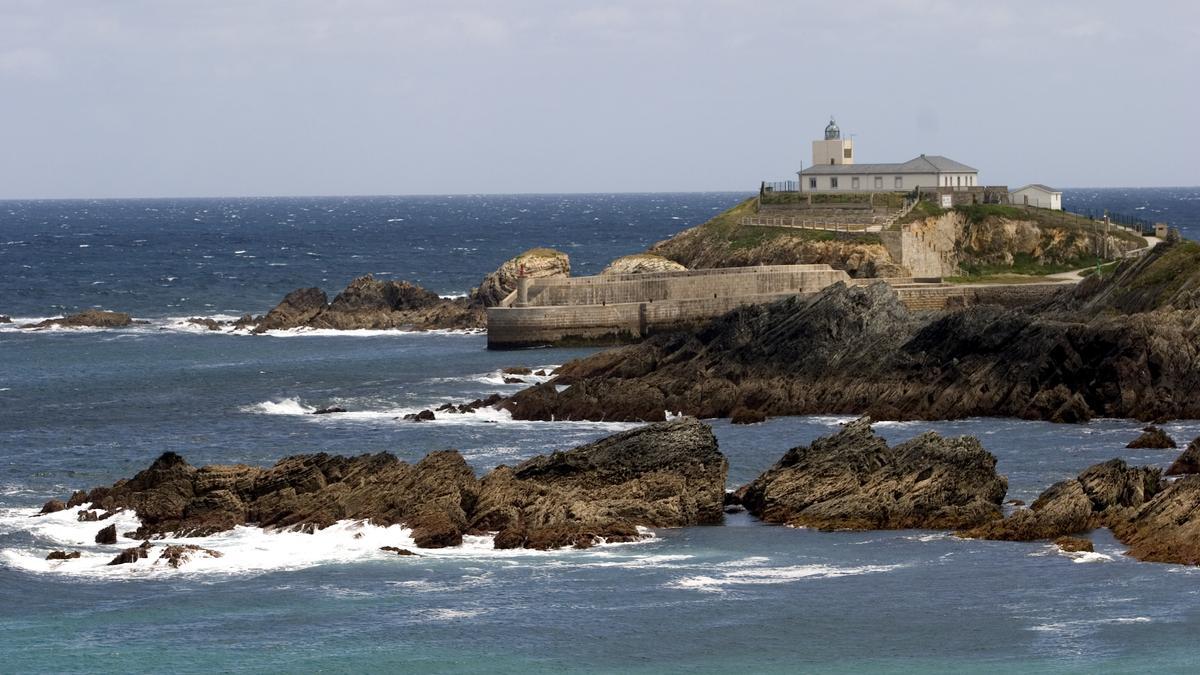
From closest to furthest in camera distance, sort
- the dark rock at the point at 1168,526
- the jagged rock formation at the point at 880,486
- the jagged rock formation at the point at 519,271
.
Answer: the dark rock at the point at 1168,526 < the jagged rock formation at the point at 880,486 < the jagged rock formation at the point at 519,271

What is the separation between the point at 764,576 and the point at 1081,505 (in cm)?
819

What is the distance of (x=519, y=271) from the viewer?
303 ft

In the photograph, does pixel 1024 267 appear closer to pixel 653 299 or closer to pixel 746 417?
pixel 653 299

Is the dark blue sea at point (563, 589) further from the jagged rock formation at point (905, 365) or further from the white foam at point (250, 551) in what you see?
the jagged rock formation at point (905, 365)

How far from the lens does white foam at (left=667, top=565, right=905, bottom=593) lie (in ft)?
115

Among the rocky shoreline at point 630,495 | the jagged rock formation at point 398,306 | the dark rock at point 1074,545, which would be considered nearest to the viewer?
the dark rock at point 1074,545

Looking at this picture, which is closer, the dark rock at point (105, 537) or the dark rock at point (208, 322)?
the dark rock at point (105, 537)

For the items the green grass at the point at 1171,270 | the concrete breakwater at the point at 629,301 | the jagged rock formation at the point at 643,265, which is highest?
the green grass at the point at 1171,270

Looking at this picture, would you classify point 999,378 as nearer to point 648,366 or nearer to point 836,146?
point 648,366

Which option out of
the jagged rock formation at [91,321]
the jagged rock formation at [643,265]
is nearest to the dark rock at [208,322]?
the jagged rock formation at [91,321]

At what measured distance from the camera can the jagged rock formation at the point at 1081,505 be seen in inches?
1512

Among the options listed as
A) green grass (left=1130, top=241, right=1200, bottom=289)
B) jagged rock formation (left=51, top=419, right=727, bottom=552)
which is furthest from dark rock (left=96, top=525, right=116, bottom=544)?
green grass (left=1130, top=241, right=1200, bottom=289)

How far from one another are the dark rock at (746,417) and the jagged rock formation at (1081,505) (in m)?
16.8

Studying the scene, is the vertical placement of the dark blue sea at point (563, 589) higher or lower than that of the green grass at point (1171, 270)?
lower
